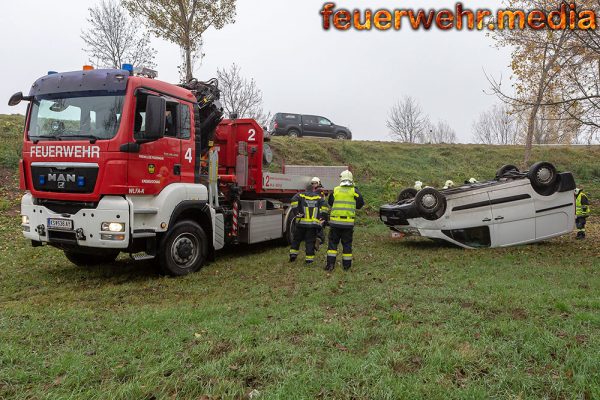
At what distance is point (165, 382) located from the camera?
120 inches

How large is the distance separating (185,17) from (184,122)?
12489 millimetres

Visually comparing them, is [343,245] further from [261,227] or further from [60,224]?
[60,224]

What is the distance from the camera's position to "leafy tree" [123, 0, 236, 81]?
17.2 metres

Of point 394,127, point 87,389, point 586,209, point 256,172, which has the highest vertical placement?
point 394,127

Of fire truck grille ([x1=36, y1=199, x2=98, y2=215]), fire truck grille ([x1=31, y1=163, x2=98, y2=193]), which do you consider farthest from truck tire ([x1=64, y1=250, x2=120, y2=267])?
fire truck grille ([x1=31, y1=163, x2=98, y2=193])

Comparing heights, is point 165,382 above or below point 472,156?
below

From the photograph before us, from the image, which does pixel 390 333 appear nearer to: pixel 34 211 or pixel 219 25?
pixel 34 211

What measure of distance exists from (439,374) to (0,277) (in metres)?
6.45

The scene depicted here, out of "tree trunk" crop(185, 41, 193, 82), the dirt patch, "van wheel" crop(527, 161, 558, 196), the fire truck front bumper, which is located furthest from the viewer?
"tree trunk" crop(185, 41, 193, 82)

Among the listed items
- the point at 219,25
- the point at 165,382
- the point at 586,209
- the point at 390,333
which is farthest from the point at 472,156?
the point at 165,382

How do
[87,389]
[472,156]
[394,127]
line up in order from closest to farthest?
[87,389] → [472,156] → [394,127]

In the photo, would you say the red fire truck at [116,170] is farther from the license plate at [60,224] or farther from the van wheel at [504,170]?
the van wheel at [504,170]

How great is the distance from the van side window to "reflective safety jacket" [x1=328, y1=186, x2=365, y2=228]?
2716mm

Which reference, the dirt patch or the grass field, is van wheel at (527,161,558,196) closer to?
the grass field
